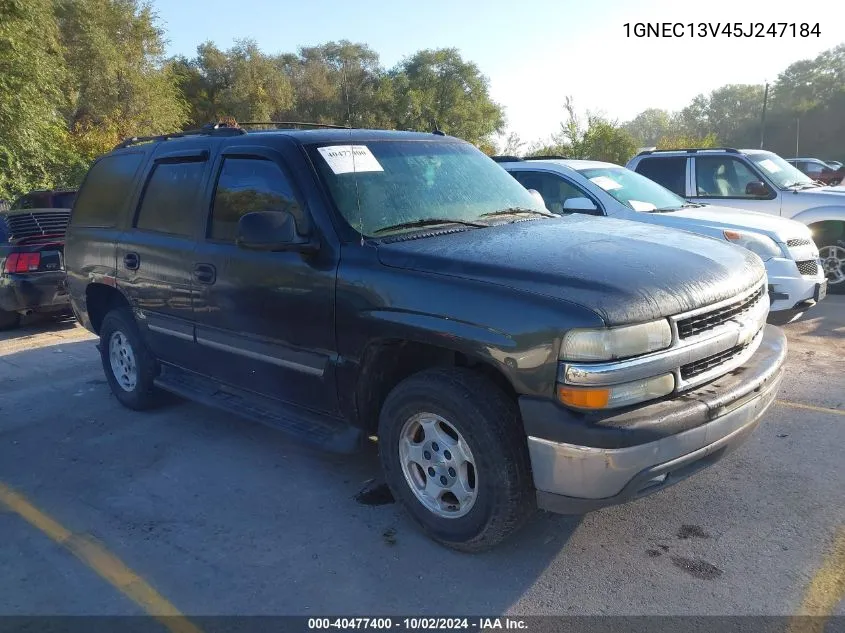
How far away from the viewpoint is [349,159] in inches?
155

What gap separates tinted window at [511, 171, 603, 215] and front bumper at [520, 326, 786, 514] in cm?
488

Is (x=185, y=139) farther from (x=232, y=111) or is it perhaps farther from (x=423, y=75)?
(x=423, y=75)

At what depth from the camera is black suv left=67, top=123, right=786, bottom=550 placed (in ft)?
9.19

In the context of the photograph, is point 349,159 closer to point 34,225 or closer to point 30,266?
point 30,266

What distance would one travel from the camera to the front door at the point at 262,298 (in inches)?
144

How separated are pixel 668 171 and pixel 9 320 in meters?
8.74

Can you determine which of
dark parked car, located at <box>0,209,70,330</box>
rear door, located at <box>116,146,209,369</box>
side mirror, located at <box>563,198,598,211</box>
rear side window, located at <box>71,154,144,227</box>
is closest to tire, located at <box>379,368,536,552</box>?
rear door, located at <box>116,146,209,369</box>

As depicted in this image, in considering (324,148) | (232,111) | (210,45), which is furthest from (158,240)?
(210,45)

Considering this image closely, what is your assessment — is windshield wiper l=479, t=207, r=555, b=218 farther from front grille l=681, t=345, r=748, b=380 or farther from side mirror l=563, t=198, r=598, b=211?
side mirror l=563, t=198, r=598, b=211

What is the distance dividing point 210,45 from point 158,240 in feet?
123

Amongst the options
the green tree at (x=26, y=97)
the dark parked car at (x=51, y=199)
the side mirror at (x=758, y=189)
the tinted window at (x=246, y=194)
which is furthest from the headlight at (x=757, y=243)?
the green tree at (x=26, y=97)

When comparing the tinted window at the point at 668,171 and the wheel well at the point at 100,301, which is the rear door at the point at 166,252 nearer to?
the wheel well at the point at 100,301

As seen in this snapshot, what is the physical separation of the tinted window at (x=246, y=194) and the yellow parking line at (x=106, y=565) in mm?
1812

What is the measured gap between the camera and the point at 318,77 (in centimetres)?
4091
